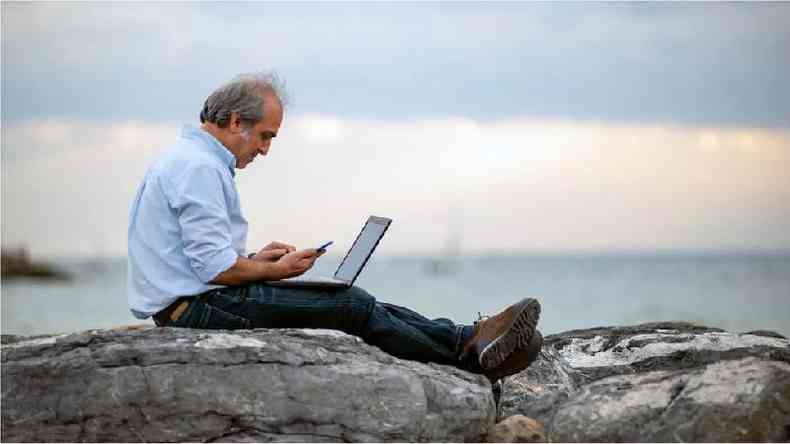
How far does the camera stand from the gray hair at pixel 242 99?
7.11m

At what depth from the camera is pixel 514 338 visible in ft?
23.4

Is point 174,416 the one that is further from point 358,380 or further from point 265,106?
point 265,106

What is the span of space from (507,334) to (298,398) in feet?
4.33

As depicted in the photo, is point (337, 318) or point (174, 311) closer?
point (174, 311)

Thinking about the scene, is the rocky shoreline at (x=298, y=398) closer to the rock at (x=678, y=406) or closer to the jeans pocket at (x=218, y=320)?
the rock at (x=678, y=406)

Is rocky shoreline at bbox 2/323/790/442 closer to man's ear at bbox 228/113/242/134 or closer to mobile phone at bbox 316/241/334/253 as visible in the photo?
mobile phone at bbox 316/241/334/253

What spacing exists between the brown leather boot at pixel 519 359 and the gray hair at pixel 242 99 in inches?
77.9

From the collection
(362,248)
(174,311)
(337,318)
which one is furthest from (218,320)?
(362,248)

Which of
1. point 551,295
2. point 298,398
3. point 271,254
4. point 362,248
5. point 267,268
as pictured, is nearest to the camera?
point 298,398

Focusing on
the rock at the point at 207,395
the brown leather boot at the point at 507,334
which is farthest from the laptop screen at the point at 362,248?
the brown leather boot at the point at 507,334

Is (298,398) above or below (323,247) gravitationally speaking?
below

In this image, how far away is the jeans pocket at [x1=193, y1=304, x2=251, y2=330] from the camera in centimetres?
701

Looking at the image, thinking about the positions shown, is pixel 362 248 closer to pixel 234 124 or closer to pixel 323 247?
pixel 323 247

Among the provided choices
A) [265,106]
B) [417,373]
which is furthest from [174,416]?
[265,106]
